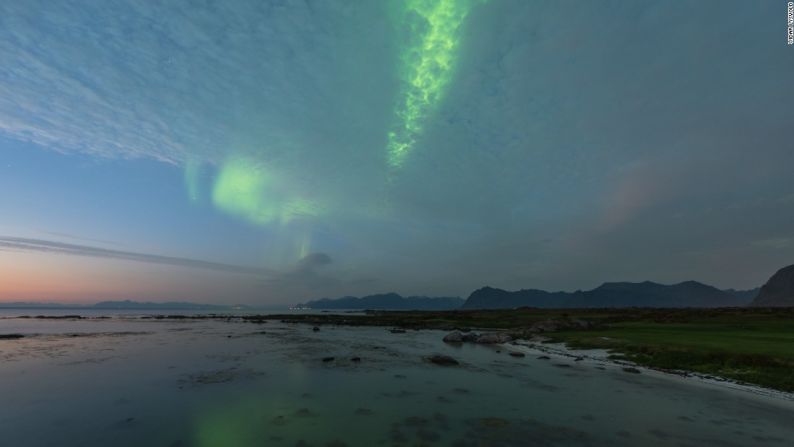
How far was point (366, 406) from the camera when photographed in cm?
2092

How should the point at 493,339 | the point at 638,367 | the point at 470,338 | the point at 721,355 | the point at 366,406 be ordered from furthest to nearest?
the point at 470,338
the point at 493,339
the point at 638,367
the point at 721,355
the point at 366,406

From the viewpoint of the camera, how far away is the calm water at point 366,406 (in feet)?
52.5

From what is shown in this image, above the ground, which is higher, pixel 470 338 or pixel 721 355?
pixel 721 355

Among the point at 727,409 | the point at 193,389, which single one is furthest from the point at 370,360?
the point at 727,409

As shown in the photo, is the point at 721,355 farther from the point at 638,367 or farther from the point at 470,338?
the point at 470,338

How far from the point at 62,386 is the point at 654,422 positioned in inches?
1440

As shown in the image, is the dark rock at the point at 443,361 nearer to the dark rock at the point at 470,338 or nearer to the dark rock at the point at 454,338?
the dark rock at the point at 454,338

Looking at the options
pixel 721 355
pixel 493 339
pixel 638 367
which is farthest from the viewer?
pixel 493 339

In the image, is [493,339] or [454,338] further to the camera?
[454,338]

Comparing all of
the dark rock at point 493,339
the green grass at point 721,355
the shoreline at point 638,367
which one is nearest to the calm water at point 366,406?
the shoreline at point 638,367

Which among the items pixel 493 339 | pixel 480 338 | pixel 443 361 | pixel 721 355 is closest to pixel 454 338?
pixel 480 338

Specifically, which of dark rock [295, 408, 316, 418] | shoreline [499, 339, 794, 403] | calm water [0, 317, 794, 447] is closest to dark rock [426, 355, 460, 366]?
calm water [0, 317, 794, 447]

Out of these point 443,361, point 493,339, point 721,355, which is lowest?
point 443,361

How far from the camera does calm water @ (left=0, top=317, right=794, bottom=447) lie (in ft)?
52.5
